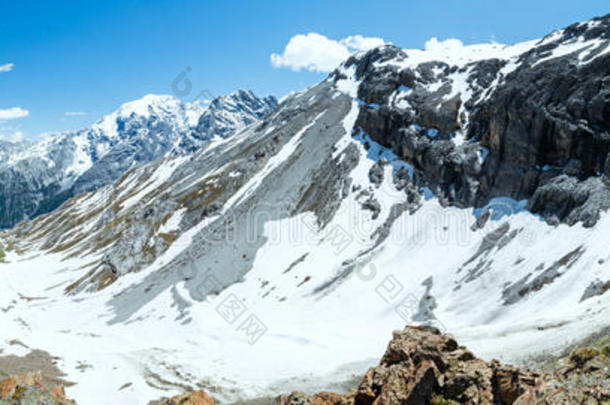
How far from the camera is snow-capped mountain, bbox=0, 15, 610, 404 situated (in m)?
42.4

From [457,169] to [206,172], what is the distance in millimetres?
112866

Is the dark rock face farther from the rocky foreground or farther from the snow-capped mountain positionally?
the rocky foreground

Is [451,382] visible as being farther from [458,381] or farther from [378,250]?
[378,250]

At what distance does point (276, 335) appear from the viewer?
181 ft

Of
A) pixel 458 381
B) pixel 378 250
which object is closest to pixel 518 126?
pixel 378 250

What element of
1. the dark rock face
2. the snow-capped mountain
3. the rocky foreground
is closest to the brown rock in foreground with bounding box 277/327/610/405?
the rocky foreground

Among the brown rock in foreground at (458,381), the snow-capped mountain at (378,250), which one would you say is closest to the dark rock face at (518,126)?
the snow-capped mountain at (378,250)

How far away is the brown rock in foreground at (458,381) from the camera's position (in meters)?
12.5

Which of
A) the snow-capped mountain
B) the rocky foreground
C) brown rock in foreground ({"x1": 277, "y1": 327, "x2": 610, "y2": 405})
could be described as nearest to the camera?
brown rock in foreground ({"x1": 277, "y1": 327, "x2": 610, "y2": 405})

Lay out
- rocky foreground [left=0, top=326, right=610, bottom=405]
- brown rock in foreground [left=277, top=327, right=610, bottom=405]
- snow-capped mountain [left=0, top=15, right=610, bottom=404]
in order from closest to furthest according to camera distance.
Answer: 1. brown rock in foreground [left=277, top=327, right=610, bottom=405]
2. rocky foreground [left=0, top=326, right=610, bottom=405]
3. snow-capped mountain [left=0, top=15, right=610, bottom=404]

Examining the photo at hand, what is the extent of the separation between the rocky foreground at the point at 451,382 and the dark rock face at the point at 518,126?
137 feet

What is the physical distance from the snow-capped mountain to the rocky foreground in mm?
15263

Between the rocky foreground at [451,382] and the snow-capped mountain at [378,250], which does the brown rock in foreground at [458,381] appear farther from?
the snow-capped mountain at [378,250]

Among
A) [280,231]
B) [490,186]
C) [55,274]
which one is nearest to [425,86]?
[490,186]
